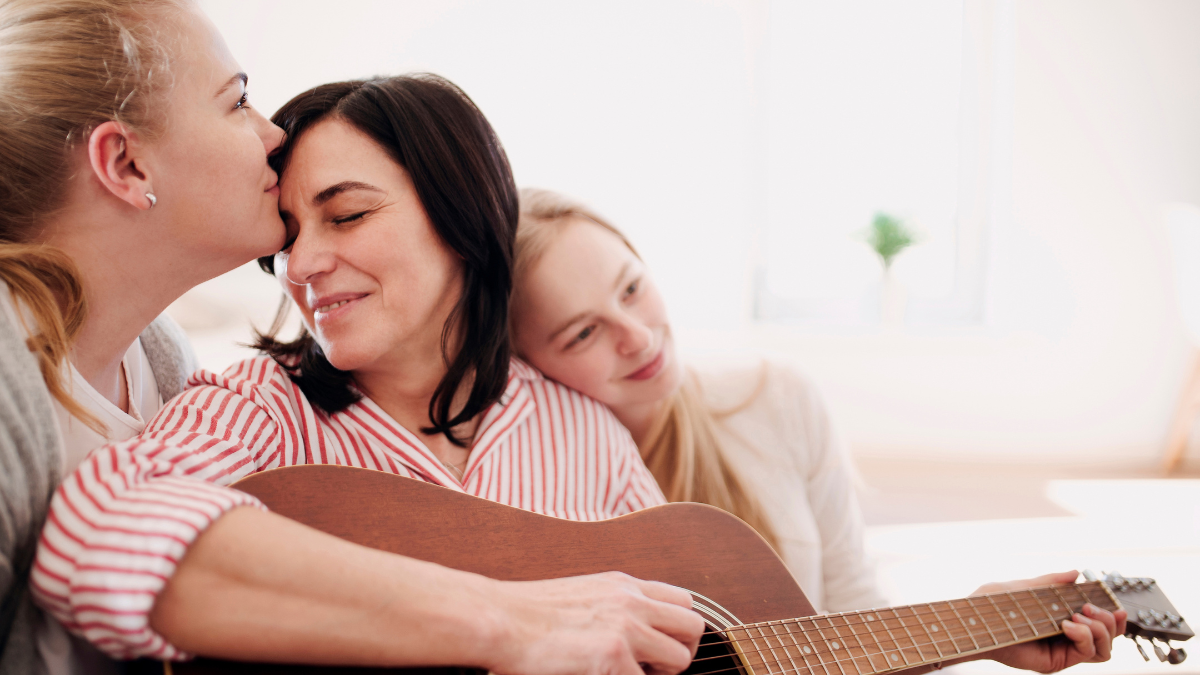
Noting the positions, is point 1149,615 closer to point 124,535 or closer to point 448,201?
point 448,201

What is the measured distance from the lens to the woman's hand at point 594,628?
677 millimetres

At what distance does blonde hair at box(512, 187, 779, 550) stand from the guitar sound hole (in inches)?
19.0

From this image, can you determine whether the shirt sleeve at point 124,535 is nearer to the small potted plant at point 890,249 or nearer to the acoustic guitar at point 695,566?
the acoustic guitar at point 695,566

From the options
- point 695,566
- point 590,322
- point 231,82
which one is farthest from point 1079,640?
point 231,82

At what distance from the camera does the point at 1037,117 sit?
3457 mm

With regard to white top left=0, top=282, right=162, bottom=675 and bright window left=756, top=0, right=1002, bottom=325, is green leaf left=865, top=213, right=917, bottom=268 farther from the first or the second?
white top left=0, top=282, right=162, bottom=675

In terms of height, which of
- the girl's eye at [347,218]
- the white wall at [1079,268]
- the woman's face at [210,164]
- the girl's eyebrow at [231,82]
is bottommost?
the white wall at [1079,268]

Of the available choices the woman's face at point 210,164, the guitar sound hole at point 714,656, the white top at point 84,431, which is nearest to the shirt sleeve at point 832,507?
the guitar sound hole at point 714,656

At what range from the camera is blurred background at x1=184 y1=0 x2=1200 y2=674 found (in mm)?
3404

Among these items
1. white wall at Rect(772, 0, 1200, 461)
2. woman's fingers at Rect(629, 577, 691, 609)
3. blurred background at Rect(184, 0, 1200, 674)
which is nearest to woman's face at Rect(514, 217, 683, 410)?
woman's fingers at Rect(629, 577, 691, 609)

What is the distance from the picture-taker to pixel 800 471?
142cm

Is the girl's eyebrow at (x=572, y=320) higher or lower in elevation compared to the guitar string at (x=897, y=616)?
higher

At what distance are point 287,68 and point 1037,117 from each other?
3.40 m

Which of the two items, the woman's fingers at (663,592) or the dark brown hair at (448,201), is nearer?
the woman's fingers at (663,592)
